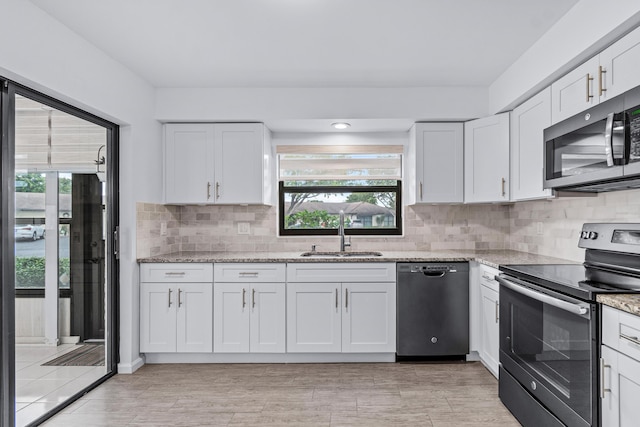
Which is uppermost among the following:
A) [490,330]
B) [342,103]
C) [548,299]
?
[342,103]

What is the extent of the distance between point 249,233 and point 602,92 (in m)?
3.07

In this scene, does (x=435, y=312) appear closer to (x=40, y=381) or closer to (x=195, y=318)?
(x=195, y=318)

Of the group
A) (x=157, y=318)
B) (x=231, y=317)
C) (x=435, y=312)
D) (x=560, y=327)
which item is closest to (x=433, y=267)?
(x=435, y=312)

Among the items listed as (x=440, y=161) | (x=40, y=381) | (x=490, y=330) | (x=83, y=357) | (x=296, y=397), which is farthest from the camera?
(x=440, y=161)

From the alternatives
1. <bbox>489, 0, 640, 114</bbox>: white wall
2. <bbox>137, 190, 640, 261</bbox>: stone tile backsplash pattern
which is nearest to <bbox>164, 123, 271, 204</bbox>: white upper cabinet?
<bbox>137, 190, 640, 261</bbox>: stone tile backsplash pattern

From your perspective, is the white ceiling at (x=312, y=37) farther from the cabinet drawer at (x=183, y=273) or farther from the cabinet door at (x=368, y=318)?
the cabinet door at (x=368, y=318)

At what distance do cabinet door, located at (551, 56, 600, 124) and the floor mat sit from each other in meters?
3.46

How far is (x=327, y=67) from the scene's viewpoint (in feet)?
10.4

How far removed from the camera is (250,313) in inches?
135

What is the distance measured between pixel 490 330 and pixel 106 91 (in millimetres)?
3292

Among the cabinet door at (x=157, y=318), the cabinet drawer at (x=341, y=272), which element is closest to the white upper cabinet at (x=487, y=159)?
the cabinet drawer at (x=341, y=272)

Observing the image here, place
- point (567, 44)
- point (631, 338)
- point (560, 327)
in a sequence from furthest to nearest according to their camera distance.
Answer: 1. point (567, 44)
2. point (560, 327)
3. point (631, 338)

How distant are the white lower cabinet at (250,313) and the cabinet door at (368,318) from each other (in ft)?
1.72

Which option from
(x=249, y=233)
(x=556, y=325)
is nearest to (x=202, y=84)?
(x=249, y=233)
